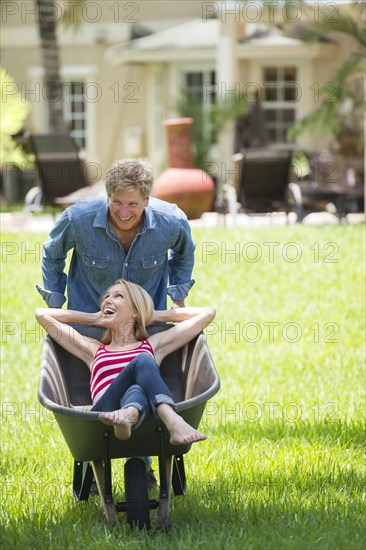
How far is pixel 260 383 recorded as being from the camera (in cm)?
820

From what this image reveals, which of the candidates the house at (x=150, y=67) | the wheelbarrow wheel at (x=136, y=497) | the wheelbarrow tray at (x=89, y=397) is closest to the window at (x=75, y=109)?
the house at (x=150, y=67)

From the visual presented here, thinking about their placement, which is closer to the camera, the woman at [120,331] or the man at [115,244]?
the woman at [120,331]

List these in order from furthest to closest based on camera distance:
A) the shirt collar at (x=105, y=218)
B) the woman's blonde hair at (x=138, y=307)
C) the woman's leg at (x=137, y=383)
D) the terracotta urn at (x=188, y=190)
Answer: the terracotta urn at (x=188, y=190)
the shirt collar at (x=105, y=218)
the woman's blonde hair at (x=138, y=307)
the woman's leg at (x=137, y=383)

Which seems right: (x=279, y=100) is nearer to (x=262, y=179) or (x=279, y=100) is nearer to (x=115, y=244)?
(x=262, y=179)

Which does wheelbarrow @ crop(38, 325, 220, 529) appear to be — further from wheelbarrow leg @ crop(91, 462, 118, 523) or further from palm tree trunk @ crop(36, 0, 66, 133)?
palm tree trunk @ crop(36, 0, 66, 133)

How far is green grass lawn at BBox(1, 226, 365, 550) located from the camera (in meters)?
4.62

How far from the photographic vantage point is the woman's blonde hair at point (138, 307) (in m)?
4.86

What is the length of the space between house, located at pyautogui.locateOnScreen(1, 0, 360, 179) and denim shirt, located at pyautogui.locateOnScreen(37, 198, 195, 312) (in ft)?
50.3

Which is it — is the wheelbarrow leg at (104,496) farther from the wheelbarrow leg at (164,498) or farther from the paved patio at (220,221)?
the paved patio at (220,221)

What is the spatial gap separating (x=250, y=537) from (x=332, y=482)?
1113mm

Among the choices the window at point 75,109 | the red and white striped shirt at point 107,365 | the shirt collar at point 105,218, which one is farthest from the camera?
the window at point 75,109

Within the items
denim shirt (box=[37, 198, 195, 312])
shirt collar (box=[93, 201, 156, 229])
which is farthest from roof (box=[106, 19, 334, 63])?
shirt collar (box=[93, 201, 156, 229])

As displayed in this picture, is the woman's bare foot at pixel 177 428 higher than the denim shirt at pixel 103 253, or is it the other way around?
the denim shirt at pixel 103 253

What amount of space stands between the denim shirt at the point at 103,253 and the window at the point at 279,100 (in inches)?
741
